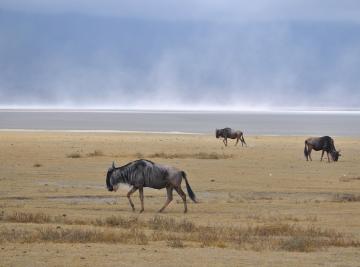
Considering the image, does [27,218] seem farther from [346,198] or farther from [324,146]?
[324,146]

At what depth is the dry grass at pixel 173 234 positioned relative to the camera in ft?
48.3

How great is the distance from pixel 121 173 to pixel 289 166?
1533 centimetres

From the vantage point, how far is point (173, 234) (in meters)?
15.8

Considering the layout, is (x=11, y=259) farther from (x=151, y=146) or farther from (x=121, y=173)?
(x=151, y=146)

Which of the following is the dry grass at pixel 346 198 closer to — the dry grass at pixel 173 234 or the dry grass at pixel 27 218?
the dry grass at pixel 173 234

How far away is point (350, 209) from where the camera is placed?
20.8m

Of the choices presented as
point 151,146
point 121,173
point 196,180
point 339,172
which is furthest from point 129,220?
point 151,146

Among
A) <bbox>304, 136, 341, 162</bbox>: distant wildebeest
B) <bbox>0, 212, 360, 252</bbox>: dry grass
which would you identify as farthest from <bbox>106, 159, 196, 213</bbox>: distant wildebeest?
<bbox>304, 136, 341, 162</bbox>: distant wildebeest

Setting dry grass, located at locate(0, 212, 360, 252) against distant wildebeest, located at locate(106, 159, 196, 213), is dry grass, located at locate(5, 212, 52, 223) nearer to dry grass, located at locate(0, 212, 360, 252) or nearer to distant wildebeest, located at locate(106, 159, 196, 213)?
dry grass, located at locate(0, 212, 360, 252)

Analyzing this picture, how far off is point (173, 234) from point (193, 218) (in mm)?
2999

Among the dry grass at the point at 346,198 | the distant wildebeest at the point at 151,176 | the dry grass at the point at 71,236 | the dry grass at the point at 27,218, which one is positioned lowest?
the dry grass at the point at 71,236

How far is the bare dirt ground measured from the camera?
13.6m

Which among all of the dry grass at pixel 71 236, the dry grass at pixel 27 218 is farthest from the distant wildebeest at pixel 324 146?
the dry grass at pixel 71 236

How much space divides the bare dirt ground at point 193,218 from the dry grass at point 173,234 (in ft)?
0.06
